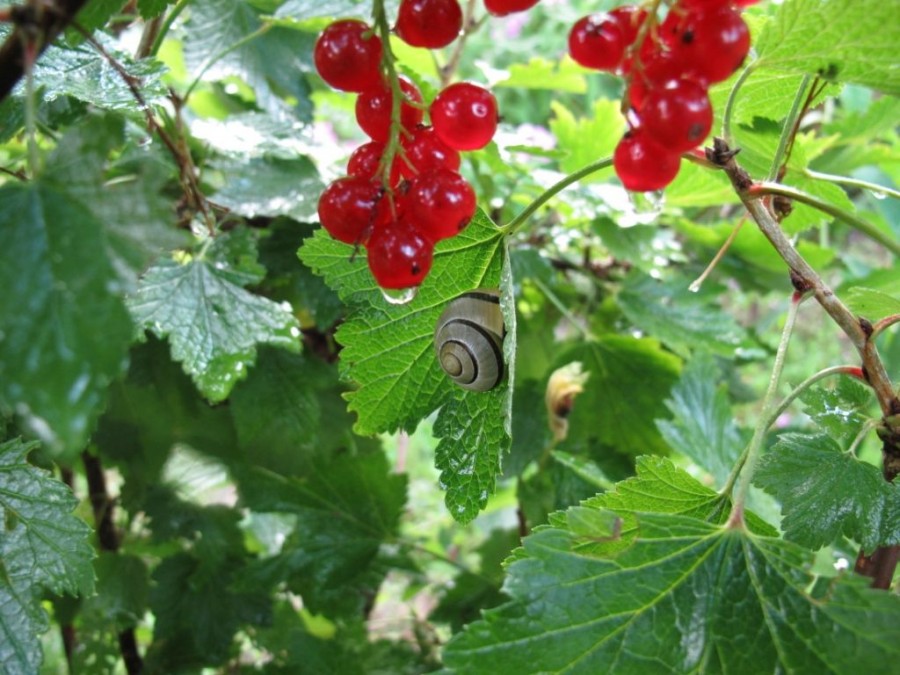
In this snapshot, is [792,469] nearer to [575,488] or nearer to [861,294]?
[861,294]

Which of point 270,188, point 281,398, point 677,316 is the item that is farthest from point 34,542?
point 677,316

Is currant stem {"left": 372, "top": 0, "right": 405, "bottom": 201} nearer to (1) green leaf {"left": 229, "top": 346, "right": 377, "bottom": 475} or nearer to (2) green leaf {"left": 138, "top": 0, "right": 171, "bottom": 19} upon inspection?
(2) green leaf {"left": 138, "top": 0, "right": 171, "bottom": 19}

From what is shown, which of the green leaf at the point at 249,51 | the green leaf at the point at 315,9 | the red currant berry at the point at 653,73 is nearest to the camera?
the red currant berry at the point at 653,73

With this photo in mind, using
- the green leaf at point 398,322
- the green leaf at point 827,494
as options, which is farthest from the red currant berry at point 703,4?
the green leaf at point 827,494

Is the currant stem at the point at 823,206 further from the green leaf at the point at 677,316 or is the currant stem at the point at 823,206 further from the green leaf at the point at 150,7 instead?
the green leaf at the point at 677,316

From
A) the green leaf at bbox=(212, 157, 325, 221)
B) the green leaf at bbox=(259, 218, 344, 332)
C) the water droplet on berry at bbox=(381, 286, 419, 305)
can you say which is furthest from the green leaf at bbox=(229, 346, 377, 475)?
the water droplet on berry at bbox=(381, 286, 419, 305)

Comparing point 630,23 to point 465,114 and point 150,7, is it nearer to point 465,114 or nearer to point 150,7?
point 465,114

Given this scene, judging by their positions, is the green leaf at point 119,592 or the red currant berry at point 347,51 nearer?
the red currant berry at point 347,51
